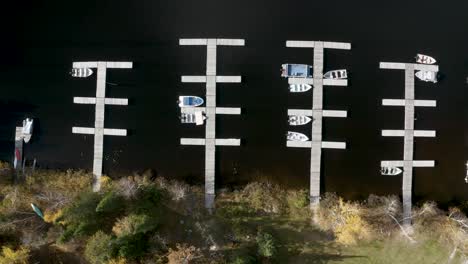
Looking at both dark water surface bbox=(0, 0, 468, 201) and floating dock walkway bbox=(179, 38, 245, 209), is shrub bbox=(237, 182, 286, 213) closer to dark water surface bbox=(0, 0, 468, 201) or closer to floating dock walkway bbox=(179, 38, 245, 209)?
dark water surface bbox=(0, 0, 468, 201)

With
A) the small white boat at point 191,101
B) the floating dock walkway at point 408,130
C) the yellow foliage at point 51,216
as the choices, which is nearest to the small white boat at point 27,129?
the yellow foliage at point 51,216

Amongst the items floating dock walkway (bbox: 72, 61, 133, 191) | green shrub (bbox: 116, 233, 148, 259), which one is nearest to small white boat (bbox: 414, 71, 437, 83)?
floating dock walkway (bbox: 72, 61, 133, 191)

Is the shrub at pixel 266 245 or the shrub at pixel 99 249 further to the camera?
the shrub at pixel 266 245

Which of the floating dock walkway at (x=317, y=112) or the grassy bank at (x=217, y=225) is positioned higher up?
the floating dock walkway at (x=317, y=112)

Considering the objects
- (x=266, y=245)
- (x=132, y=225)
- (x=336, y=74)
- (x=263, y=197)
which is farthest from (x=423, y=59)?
(x=132, y=225)

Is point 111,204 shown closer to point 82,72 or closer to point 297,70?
point 82,72

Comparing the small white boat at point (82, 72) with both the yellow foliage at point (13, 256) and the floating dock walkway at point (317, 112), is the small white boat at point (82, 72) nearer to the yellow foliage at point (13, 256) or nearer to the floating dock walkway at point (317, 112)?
the yellow foliage at point (13, 256)

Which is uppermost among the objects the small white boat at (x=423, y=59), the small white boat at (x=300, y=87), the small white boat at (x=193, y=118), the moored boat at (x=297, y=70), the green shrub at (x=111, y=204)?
the small white boat at (x=423, y=59)
